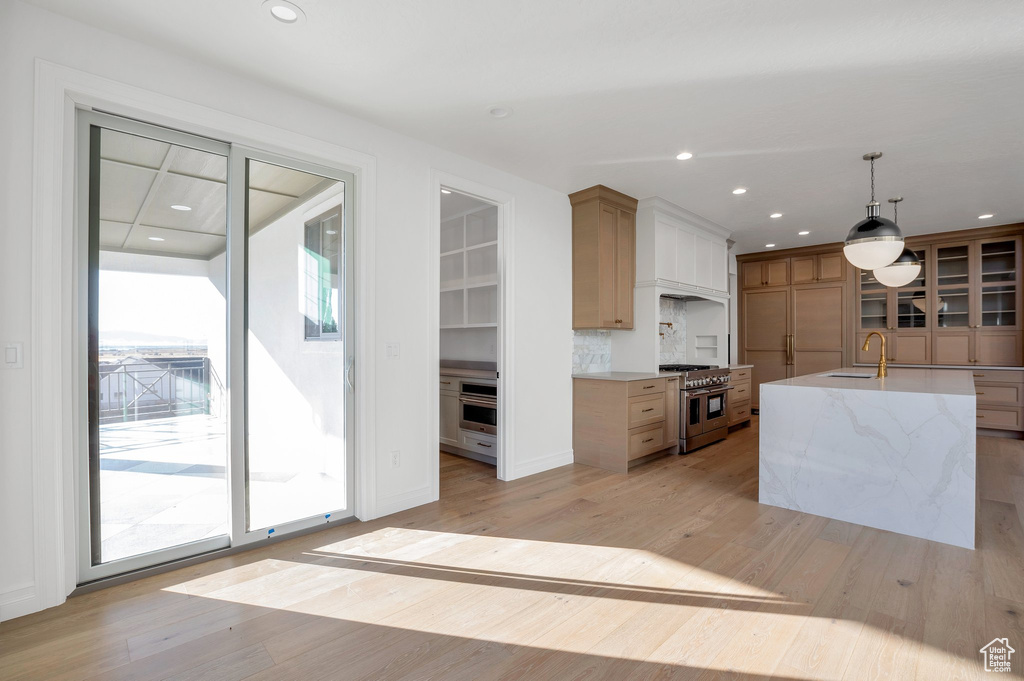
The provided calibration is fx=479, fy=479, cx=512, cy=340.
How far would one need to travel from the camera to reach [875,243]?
337 centimetres

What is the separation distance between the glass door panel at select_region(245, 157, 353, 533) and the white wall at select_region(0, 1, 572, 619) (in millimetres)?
239

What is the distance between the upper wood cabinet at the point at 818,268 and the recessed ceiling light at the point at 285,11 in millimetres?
7206

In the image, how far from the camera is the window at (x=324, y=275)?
300 cm

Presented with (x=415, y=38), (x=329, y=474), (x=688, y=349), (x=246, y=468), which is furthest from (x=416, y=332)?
(x=688, y=349)

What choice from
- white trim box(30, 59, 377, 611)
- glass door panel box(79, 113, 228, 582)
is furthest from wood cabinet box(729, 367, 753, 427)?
white trim box(30, 59, 377, 611)

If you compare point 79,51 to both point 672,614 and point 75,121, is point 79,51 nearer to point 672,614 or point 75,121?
point 75,121

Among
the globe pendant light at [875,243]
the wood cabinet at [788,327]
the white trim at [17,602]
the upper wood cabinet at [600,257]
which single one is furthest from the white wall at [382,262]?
the wood cabinet at [788,327]

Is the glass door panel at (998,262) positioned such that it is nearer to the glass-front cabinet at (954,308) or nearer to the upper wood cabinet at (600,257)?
the glass-front cabinet at (954,308)

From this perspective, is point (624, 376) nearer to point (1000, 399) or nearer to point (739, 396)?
point (739, 396)

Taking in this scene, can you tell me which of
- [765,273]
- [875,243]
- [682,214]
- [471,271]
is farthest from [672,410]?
[765,273]

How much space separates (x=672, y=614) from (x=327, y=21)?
304 cm

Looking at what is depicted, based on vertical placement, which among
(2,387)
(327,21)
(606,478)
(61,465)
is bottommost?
(606,478)

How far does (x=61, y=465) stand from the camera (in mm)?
2129
